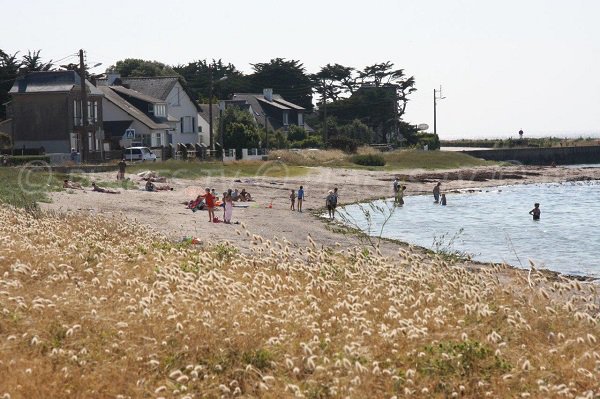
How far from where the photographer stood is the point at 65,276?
48.3 ft

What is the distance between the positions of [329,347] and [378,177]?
2170 inches

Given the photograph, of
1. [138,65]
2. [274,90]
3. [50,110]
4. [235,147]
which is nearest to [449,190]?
[235,147]

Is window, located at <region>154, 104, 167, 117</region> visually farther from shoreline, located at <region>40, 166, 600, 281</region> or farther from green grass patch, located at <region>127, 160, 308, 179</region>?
shoreline, located at <region>40, 166, 600, 281</region>

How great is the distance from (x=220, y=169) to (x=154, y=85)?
2624 centimetres

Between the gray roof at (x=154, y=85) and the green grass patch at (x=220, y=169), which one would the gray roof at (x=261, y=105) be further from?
the green grass patch at (x=220, y=169)

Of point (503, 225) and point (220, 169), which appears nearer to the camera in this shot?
point (503, 225)

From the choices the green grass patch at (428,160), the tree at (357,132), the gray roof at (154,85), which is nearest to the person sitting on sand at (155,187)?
the green grass patch at (428,160)

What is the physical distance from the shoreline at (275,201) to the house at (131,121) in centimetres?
1495

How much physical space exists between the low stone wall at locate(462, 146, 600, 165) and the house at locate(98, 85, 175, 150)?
35359 mm

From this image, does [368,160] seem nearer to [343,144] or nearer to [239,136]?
[343,144]

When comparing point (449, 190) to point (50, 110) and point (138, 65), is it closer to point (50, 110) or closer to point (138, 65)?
point (50, 110)

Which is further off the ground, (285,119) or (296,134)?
(285,119)

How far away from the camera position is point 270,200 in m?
46.0

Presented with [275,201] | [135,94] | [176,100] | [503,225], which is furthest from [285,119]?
[503,225]
